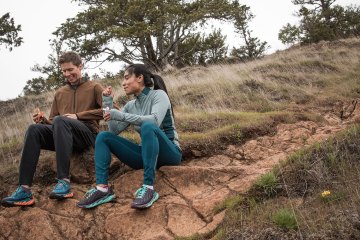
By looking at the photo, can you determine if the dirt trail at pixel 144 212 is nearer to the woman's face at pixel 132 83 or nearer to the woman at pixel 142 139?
the woman at pixel 142 139

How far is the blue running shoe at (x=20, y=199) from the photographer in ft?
12.2

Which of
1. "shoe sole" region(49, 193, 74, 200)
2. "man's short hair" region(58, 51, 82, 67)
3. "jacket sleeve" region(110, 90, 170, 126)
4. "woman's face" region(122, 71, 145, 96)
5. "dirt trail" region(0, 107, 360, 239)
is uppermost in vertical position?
"man's short hair" region(58, 51, 82, 67)

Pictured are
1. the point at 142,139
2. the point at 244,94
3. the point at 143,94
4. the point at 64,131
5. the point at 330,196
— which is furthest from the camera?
the point at 244,94

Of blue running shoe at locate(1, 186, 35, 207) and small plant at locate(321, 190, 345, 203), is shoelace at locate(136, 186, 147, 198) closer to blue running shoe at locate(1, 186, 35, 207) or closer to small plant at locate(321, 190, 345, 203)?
blue running shoe at locate(1, 186, 35, 207)

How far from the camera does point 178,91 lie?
29.4ft

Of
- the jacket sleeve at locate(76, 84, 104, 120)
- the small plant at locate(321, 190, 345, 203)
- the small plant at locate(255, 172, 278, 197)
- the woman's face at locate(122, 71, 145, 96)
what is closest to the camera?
the small plant at locate(321, 190, 345, 203)

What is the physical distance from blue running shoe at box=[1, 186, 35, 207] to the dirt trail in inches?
4.0

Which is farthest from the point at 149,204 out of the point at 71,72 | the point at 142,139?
the point at 71,72

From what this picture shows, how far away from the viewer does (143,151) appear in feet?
12.0

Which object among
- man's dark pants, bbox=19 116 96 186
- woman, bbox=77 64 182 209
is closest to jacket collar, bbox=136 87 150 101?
woman, bbox=77 64 182 209

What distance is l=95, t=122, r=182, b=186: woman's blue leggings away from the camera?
11.9 feet

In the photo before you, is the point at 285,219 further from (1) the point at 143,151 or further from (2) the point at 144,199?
(1) the point at 143,151

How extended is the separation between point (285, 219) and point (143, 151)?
5.27ft

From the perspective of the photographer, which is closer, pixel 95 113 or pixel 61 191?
pixel 61 191
